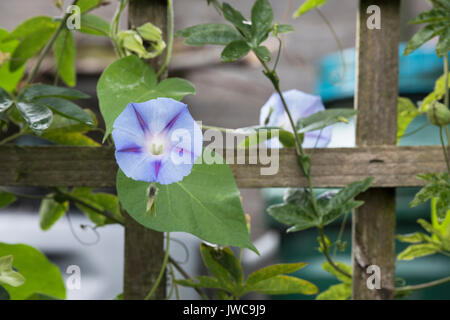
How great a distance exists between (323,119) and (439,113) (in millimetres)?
125

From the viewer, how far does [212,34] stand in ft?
1.76

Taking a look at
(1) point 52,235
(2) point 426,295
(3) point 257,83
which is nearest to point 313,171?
(2) point 426,295

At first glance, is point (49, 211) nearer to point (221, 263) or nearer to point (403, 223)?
point (221, 263)

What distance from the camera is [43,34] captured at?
0.65 m

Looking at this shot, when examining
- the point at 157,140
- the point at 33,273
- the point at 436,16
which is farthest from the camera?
the point at 33,273

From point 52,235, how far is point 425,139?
2.79 meters

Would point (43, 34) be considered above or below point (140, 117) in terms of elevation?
above

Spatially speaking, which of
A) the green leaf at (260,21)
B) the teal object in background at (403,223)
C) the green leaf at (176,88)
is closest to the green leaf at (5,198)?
the green leaf at (176,88)

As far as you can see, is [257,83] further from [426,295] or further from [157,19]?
[157,19]

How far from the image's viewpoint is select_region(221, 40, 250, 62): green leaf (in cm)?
52

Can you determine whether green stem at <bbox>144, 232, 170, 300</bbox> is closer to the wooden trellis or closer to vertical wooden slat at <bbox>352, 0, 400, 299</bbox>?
the wooden trellis

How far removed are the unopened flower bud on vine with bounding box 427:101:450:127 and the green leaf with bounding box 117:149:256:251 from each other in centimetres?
24

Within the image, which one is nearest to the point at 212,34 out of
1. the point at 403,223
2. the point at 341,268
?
the point at 341,268
